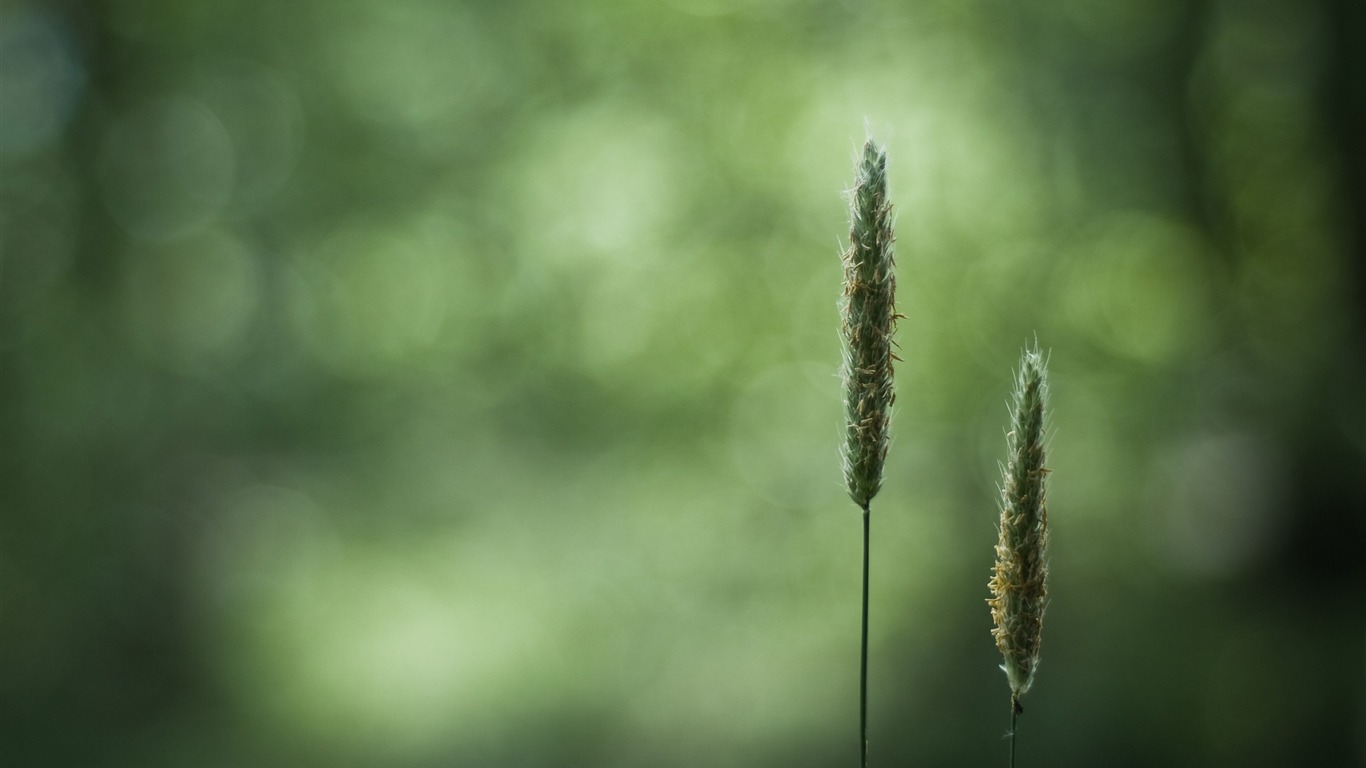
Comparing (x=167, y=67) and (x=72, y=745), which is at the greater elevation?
(x=167, y=67)

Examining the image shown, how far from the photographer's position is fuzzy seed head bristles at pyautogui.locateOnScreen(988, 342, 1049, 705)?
1.38m

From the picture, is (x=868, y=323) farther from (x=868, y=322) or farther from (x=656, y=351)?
(x=656, y=351)

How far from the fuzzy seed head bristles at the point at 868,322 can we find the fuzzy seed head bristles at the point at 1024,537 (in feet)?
0.60

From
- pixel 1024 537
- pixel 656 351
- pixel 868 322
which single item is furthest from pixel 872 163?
pixel 656 351

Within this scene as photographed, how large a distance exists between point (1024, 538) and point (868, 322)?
0.37 metres

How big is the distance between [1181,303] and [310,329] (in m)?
6.93

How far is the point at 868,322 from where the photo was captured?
4.63 feet

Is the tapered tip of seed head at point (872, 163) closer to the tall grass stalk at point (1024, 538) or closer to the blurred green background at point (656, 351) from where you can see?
the tall grass stalk at point (1024, 538)

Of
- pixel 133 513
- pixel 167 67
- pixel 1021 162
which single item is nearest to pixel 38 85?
pixel 167 67

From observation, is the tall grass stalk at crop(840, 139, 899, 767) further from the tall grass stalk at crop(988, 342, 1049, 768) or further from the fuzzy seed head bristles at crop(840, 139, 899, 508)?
the tall grass stalk at crop(988, 342, 1049, 768)

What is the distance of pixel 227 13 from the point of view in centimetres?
791

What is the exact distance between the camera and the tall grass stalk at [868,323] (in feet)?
4.56

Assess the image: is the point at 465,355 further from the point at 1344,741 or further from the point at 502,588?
the point at 1344,741

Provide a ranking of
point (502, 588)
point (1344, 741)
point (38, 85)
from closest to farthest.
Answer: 1. point (1344, 741)
2. point (38, 85)
3. point (502, 588)
